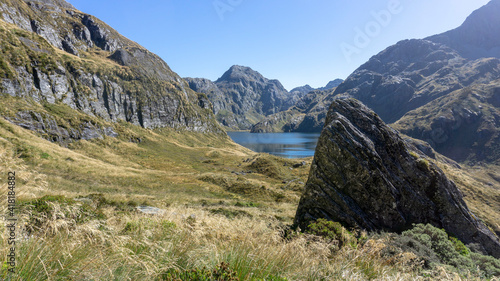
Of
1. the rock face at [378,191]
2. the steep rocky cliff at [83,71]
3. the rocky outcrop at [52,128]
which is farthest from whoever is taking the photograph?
the steep rocky cliff at [83,71]

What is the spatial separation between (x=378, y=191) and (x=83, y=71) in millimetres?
136329

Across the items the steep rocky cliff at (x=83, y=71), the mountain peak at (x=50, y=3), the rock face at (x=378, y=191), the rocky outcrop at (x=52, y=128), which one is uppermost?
the mountain peak at (x=50, y=3)

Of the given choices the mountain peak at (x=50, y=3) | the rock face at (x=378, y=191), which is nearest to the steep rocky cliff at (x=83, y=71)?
the mountain peak at (x=50, y=3)

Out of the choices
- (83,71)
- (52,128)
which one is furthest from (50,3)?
(52,128)

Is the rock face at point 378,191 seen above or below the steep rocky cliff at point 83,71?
below

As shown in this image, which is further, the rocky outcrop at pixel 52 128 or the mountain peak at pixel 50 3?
the mountain peak at pixel 50 3

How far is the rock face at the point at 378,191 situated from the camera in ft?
46.5

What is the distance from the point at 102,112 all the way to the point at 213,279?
125 m

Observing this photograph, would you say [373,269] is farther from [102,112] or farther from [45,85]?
[102,112]

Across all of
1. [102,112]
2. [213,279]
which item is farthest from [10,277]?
[102,112]

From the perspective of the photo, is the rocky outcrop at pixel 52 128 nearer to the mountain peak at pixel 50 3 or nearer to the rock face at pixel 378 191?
the rock face at pixel 378 191

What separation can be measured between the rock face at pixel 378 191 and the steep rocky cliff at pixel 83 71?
66.8 meters

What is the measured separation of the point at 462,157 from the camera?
19650 cm

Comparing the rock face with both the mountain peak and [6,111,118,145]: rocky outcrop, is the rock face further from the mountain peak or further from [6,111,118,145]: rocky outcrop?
the mountain peak
